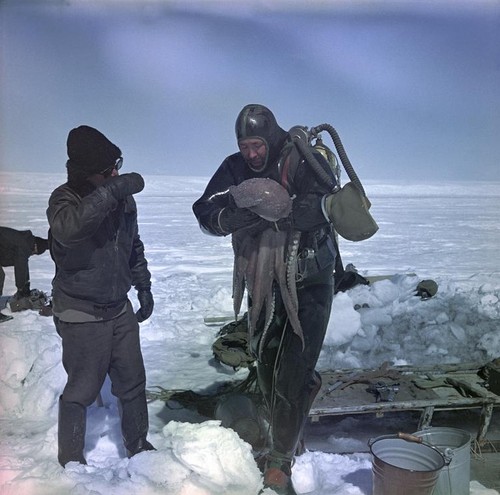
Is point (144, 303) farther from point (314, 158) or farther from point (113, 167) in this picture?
point (314, 158)

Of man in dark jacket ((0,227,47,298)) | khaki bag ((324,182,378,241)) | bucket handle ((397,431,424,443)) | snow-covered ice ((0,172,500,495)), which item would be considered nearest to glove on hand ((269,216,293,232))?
khaki bag ((324,182,378,241))

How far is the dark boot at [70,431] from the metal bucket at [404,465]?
1487 millimetres

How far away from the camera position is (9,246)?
6.20m

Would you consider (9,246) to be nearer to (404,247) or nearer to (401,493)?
(401,493)

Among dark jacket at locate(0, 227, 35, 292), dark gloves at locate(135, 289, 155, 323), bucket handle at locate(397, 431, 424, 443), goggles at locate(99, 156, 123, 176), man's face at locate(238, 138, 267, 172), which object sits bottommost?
bucket handle at locate(397, 431, 424, 443)

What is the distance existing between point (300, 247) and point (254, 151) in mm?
566

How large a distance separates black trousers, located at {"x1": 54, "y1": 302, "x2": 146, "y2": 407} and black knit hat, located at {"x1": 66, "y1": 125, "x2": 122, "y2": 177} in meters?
0.79

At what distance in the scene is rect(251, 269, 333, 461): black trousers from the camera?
280cm

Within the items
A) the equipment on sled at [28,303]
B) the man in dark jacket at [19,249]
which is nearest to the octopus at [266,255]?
the equipment on sled at [28,303]

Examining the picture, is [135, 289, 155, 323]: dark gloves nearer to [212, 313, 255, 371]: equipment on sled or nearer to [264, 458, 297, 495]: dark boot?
[264, 458, 297, 495]: dark boot

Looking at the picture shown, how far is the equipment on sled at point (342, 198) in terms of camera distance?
2346 mm

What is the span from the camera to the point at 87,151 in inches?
100

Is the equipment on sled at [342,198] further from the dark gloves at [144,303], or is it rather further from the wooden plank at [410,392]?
the wooden plank at [410,392]

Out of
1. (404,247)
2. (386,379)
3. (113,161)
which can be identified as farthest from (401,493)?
(404,247)
